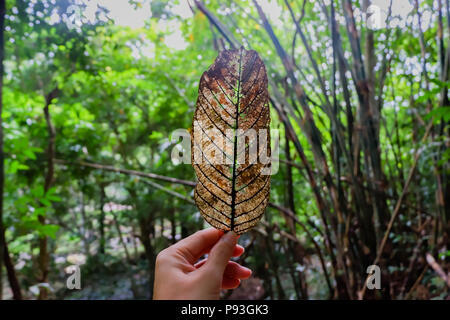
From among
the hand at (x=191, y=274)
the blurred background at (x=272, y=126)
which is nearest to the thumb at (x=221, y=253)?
the hand at (x=191, y=274)

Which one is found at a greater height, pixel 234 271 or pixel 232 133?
pixel 232 133

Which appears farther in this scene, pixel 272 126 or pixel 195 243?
pixel 272 126

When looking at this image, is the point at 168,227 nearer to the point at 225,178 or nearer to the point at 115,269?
the point at 115,269

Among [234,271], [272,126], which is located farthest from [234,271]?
[272,126]

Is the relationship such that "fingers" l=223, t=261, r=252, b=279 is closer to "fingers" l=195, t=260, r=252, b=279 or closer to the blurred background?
"fingers" l=195, t=260, r=252, b=279

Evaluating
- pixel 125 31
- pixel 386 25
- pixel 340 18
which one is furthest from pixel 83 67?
pixel 386 25

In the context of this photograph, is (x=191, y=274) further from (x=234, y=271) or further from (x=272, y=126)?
(x=272, y=126)
